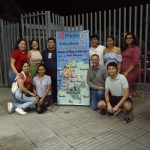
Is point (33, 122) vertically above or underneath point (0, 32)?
underneath

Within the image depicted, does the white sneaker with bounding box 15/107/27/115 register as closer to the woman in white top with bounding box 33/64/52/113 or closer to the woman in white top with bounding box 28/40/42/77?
the woman in white top with bounding box 33/64/52/113

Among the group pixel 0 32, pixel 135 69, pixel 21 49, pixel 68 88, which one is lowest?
pixel 68 88

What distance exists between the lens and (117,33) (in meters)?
8.58

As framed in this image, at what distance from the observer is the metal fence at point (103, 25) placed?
8.16 m

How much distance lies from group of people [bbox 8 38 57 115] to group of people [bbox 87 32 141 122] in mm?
1076

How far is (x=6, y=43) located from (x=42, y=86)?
4198mm

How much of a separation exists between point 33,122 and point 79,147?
1733mm

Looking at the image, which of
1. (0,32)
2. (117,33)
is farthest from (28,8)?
(117,33)

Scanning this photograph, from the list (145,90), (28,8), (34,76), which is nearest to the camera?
(34,76)

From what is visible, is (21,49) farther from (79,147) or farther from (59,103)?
(79,147)

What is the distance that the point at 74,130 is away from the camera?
19.0 ft

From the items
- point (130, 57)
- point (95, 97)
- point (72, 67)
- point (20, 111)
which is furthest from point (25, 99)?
point (130, 57)

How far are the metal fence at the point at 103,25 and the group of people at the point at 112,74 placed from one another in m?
1.06

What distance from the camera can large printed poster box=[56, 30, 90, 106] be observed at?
7.43 m
